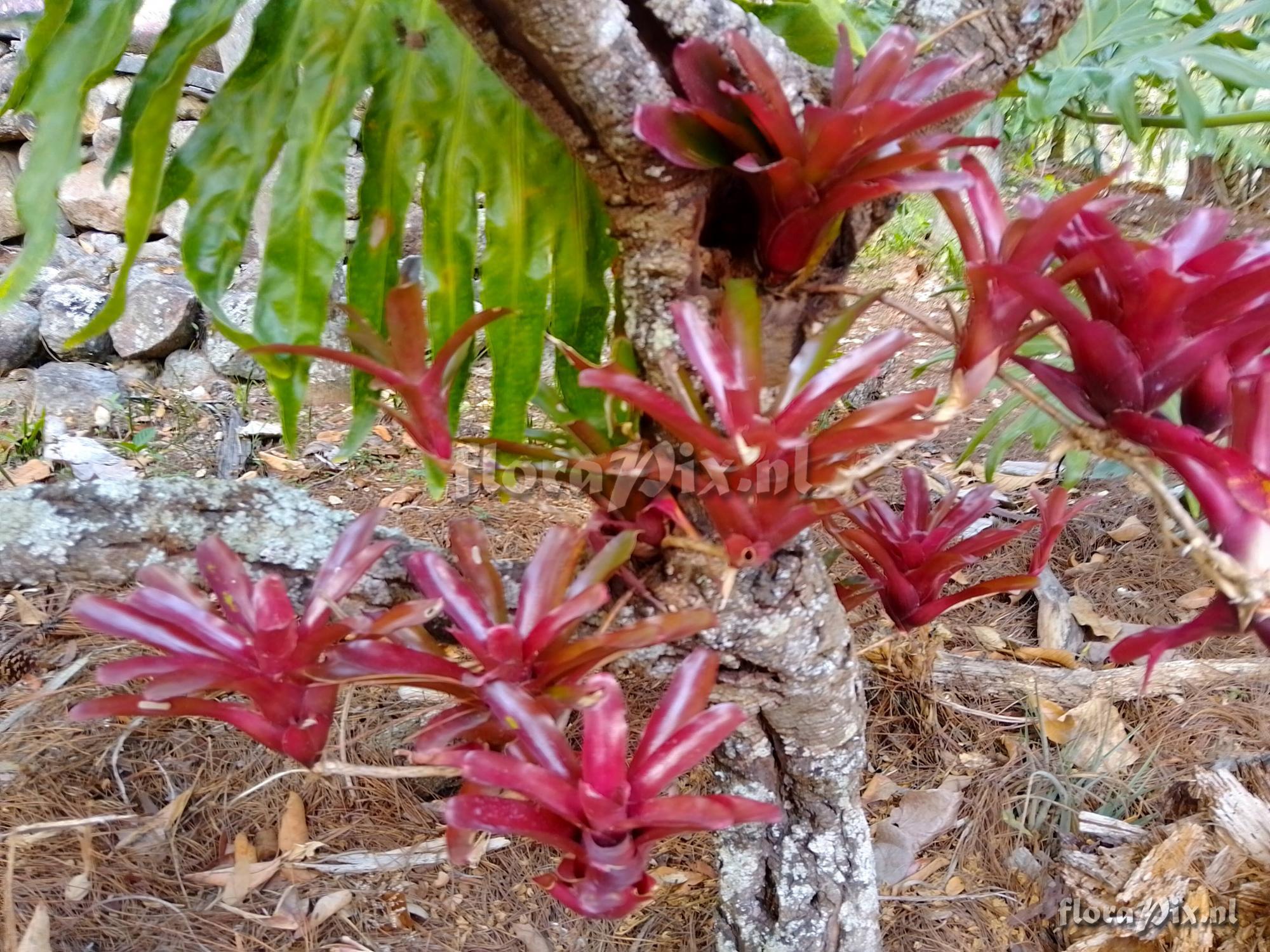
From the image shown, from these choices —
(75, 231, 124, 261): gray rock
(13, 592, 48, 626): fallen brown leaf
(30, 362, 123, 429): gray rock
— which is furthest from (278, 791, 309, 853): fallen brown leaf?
(75, 231, 124, 261): gray rock

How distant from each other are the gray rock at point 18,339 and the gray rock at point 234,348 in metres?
0.56

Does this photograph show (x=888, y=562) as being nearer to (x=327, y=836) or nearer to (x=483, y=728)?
(x=483, y=728)

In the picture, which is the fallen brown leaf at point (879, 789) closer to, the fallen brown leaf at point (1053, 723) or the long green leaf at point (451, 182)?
the fallen brown leaf at point (1053, 723)

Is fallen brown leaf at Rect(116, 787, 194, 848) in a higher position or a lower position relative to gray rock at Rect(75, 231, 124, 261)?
lower

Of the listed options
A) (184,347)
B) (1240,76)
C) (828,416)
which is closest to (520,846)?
(828,416)

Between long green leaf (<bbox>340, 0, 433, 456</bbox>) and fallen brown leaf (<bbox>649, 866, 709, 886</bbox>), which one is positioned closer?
long green leaf (<bbox>340, 0, 433, 456</bbox>)

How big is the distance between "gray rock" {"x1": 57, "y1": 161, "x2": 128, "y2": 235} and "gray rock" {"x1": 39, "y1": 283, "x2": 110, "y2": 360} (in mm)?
708

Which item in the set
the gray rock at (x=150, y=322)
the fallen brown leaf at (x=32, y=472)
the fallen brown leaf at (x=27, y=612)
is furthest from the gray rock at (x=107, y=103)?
the fallen brown leaf at (x=27, y=612)

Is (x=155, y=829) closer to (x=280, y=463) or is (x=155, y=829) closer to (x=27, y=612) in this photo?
(x=27, y=612)

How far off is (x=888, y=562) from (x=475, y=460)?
0.65 m

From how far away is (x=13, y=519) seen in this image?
732 mm

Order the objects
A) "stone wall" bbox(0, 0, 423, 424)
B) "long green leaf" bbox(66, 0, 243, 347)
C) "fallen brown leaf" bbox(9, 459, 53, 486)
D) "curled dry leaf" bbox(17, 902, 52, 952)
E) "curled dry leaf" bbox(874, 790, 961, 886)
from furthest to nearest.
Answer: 1. "stone wall" bbox(0, 0, 423, 424)
2. "fallen brown leaf" bbox(9, 459, 53, 486)
3. "curled dry leaf" bbox(874, 790, 961, 886)
4. "curled dry leaf" bbox(17, 902, 52, 952)
5. "long green leaf" bbox(66, 0, 243, 347)

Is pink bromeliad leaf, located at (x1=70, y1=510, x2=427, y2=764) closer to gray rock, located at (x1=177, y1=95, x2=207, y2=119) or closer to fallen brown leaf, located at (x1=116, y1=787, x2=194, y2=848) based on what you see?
fallen brown leaf, located at (x1=116, y1=787, x2=194, y2=848)

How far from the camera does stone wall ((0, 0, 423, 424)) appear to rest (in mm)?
2514
